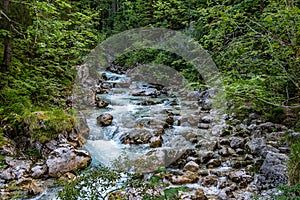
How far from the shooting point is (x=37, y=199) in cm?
432

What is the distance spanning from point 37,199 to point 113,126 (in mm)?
3756

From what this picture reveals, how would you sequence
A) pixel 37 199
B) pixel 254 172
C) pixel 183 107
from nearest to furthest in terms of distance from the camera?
pixel 37 199
pixel 254 172
pixel 183 107

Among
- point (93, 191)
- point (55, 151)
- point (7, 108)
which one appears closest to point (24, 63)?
point (7, 108)

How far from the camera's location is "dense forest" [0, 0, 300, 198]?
3.65 metres

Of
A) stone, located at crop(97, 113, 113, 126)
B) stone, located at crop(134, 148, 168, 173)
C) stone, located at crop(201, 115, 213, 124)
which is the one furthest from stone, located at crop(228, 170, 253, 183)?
stone, located at crop(97, 113, 113, 126)

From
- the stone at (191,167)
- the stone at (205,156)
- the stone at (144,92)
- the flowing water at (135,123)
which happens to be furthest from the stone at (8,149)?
the stone at (144,92)

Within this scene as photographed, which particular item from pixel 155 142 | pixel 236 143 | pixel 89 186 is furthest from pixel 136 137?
pixel 89 186

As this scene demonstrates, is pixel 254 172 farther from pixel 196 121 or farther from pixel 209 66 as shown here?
pixel 196 121

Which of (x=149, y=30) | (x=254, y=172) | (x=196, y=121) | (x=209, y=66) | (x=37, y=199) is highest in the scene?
(x=149, y=30)

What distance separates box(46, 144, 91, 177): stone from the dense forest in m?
0.62

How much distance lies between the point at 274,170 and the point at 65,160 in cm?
380

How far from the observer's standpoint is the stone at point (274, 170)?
4.31 meters

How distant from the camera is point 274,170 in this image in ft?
14.7

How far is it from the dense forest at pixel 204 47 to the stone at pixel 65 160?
62cm
